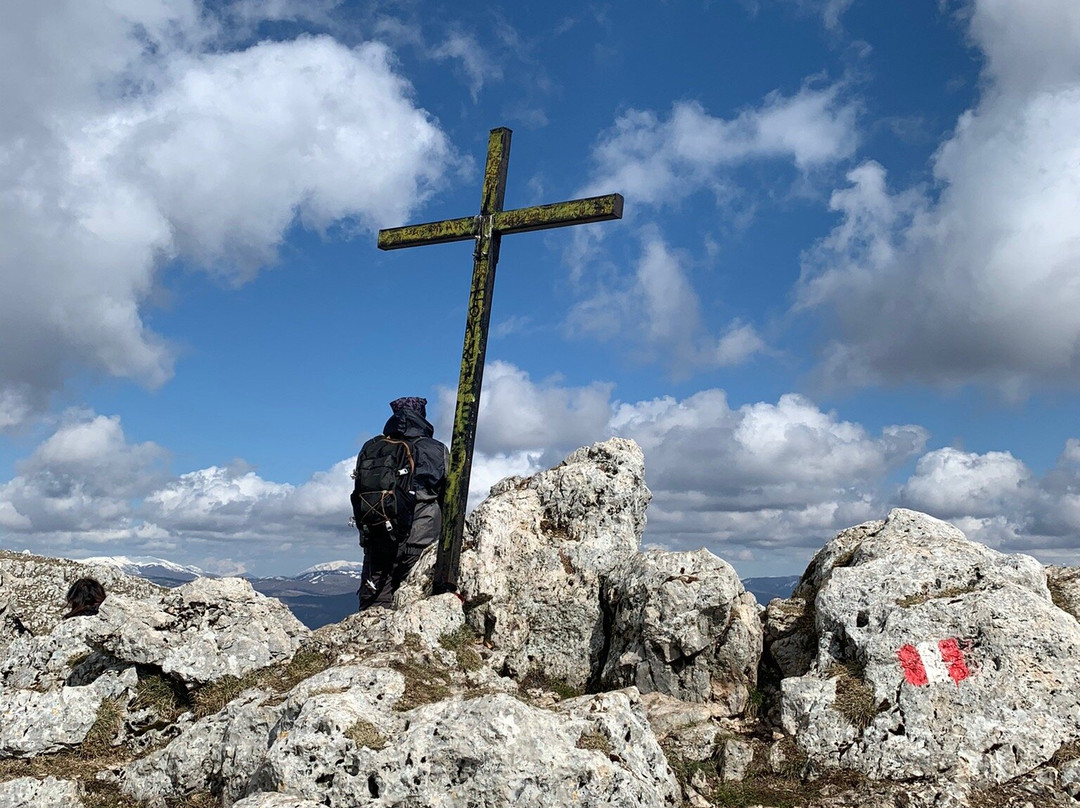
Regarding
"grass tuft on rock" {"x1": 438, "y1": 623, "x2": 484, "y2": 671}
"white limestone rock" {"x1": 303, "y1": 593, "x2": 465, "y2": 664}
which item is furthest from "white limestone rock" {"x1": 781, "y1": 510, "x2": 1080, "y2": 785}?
"white limestone rock" {"x1": 303, "y1": 593, "x2": 465, "y2": 664}

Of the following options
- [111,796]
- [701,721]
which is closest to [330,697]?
[111,796]

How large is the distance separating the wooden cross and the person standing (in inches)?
67.8

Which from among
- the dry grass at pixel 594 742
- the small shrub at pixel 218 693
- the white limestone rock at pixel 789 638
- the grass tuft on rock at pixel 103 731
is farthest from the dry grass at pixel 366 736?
the white limestone rock at pixel 789 638

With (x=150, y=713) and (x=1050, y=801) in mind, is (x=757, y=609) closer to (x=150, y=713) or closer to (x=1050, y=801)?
(x=1050, y=801)

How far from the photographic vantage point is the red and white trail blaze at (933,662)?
10.4 m

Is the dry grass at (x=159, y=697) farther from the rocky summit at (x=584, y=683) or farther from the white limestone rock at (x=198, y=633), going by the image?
the white limestone rock at (x=198, y=633)

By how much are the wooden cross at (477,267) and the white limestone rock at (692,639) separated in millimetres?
3716

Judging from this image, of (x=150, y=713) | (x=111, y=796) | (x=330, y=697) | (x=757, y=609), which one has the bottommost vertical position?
(x=111, y=796)

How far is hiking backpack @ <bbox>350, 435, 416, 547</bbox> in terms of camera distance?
16766 millimetres

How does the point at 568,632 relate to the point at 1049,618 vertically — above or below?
below

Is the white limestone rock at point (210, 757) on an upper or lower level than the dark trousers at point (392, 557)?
lower

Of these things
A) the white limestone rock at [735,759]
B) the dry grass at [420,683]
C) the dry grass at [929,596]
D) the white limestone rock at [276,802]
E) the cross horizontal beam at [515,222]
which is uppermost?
the cross horizontal beam at [515,222]

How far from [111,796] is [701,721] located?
8.74 meters

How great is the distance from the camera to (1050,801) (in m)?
8.98
